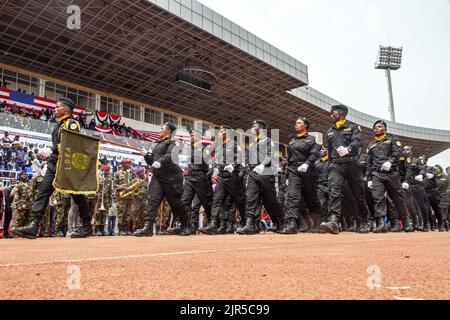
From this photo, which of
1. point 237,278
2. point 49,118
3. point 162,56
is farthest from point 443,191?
point 49,118

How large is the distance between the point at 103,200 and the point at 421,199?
8.54 m

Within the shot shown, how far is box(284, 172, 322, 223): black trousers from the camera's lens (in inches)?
282

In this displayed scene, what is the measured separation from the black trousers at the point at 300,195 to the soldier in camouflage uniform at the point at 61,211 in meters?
5.77

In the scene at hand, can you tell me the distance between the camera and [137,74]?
89.8 ft

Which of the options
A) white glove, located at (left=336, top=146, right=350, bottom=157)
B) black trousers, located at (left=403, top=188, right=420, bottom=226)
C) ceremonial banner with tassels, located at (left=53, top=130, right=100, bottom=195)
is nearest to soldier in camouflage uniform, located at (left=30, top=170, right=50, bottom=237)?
ceremonial banner with tassels, located at (left=53, top=130, right=100, bottom=195)

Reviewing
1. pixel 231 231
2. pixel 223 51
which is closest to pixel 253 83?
pixel 223 51

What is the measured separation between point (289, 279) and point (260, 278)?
0.13 meters

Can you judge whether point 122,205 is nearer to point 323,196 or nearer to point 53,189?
point 323,196

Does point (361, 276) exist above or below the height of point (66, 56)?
below

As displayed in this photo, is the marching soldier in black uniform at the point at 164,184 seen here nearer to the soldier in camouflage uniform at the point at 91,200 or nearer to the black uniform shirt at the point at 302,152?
the black uniform shirt at the point at 302,152

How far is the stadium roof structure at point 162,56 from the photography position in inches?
830

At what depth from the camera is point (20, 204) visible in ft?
34.0
